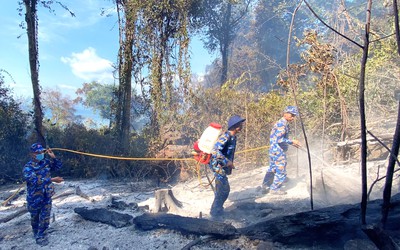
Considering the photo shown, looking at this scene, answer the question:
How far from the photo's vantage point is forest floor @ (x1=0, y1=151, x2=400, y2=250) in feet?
14.8

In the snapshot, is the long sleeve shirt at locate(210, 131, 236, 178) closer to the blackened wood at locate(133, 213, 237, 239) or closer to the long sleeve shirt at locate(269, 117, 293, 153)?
the blackened wood at locate(133, 213, 237, 239)

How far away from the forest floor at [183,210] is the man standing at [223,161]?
0.36m

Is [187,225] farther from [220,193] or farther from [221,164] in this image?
[221,164]

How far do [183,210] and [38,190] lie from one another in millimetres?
2655

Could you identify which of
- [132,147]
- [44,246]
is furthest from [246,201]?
[132,147]

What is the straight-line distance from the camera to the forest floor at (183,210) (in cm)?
450

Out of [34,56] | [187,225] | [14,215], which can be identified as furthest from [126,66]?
[187,225]

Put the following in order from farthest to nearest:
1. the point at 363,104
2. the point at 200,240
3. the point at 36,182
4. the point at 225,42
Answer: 1. the point at 225,42
2. the point at 36,182
3. the point at 200,240
4. the point at 363,104

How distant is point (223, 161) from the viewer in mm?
4828

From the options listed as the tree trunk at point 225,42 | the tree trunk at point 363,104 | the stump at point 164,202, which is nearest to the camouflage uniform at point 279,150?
the stump at point 164,202

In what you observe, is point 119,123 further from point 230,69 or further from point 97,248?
point 230,69

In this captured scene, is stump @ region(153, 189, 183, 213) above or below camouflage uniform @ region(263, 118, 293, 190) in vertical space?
below

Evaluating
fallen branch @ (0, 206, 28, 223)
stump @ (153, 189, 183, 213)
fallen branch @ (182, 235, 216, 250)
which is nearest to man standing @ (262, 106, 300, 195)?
stump @ (153, 189, 183, 213)

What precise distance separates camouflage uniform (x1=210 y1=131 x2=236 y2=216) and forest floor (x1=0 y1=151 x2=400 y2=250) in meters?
0.33
